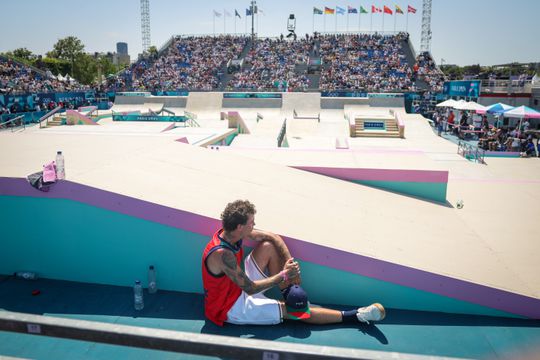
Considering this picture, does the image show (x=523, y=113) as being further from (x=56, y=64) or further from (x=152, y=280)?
(x=56, y=64)

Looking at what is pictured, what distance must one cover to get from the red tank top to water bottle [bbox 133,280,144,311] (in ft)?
2.48

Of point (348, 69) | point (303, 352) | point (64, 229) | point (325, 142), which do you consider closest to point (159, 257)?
point (64, 229)

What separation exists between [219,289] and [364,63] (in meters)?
41.1

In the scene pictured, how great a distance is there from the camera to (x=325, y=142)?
643 inches

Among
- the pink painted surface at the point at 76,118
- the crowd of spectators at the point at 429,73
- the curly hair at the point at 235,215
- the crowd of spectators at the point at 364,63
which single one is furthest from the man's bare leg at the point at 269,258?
the crowd of spectators at the point at 429,73

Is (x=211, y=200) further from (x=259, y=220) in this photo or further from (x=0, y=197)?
(x=0, y=197)

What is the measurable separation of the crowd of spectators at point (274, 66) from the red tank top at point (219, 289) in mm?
34093

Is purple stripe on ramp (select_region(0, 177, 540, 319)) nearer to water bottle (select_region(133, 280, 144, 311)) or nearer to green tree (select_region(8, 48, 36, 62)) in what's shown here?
water bottle (select_region(133, 280, 144, 311))

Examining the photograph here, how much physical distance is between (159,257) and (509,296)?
3.69 metres

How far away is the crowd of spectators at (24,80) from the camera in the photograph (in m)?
33.6

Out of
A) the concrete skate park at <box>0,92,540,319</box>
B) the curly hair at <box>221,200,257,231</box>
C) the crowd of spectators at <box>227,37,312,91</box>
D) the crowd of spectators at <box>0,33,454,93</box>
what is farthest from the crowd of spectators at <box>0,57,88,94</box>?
the curly hair at <box>221,200,257,231</box>

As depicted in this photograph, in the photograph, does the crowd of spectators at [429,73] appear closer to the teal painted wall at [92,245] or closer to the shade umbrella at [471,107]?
the shade umbrella at [471,107]

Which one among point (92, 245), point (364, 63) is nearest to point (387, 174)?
point (92, 245)

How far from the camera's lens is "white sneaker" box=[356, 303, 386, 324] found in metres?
3.63
